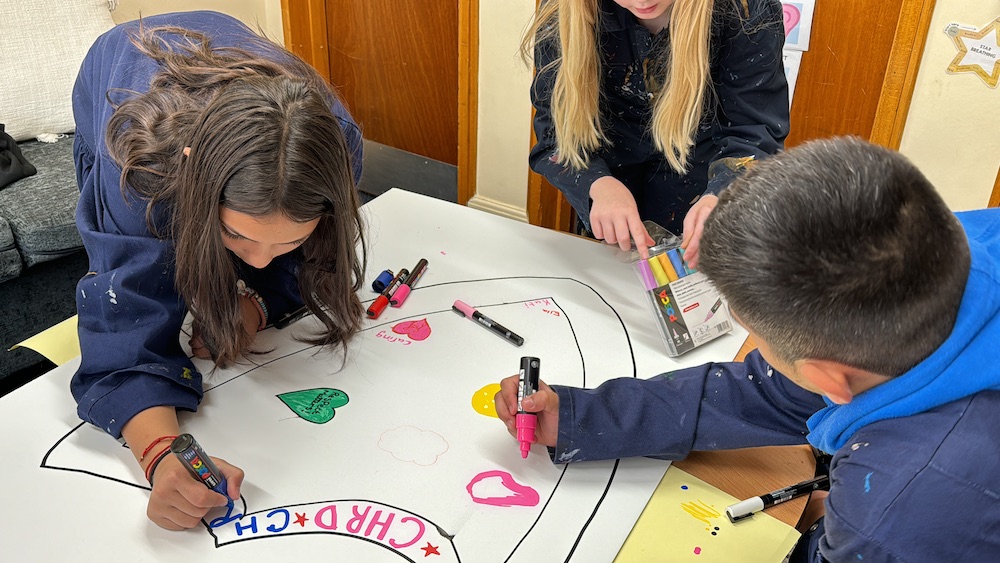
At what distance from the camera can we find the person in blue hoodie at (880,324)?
0.54m

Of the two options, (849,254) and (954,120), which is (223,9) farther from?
(849,254)

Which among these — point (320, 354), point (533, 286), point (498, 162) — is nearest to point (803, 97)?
point (498, 162)

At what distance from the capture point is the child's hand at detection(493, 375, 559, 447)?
886mm

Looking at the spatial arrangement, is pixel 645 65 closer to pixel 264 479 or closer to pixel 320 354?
pixel 320 354

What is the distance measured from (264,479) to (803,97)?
70.5 inches

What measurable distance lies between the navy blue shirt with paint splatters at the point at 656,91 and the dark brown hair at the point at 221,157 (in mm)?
440

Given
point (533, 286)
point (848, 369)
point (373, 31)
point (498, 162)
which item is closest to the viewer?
point (848, 369)

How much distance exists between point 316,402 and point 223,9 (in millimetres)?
2430

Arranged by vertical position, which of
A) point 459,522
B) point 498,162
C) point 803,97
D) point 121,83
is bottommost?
point 498,162

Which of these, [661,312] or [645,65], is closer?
[661,312]

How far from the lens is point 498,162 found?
8.57 ft

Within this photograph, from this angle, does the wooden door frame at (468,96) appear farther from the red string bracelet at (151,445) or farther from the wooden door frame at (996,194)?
the red string bracelet at (151,445)

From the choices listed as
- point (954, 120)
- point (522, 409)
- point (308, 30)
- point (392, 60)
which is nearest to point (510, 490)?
point (522, 409)

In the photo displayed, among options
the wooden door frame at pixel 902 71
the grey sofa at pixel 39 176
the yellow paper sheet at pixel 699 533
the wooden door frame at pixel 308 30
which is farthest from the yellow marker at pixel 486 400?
the wooden door frame at pixel 308 30
